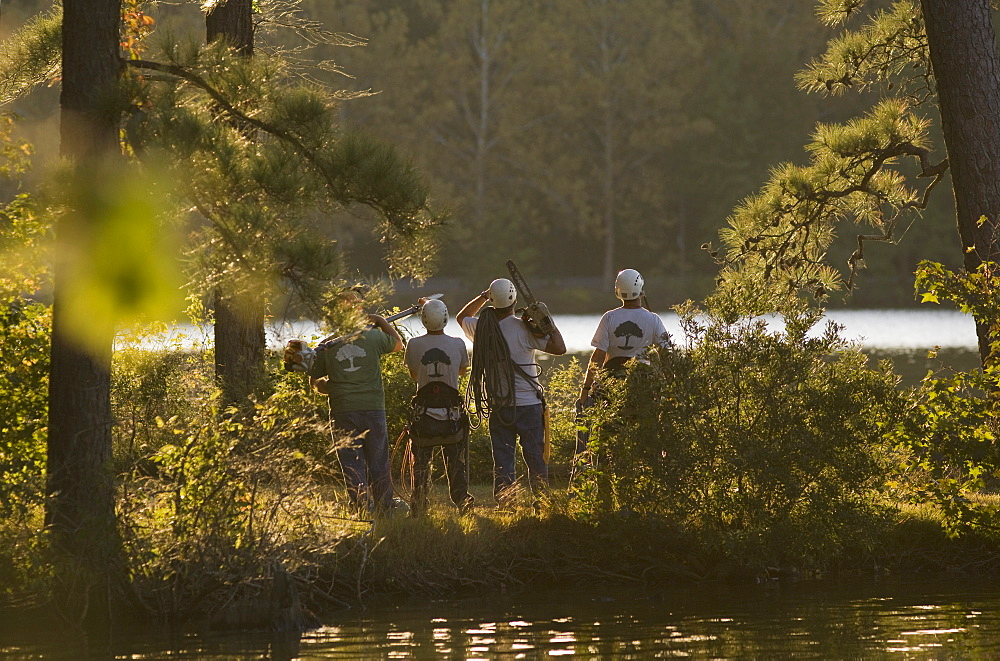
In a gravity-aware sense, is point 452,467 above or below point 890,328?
below

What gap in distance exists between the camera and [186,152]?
309 inches

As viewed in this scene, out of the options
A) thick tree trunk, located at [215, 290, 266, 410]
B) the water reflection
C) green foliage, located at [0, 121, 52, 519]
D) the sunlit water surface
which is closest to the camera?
the water reflection

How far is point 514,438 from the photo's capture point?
10.3 metres

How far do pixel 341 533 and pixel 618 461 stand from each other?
194 cm

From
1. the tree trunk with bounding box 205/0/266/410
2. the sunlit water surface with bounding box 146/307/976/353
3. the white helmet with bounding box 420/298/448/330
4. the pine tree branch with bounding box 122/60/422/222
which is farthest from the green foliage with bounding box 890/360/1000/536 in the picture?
the sunlit water surface with bounding box 146/307/976/353

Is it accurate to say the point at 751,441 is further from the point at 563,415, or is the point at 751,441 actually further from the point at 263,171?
the point at 563,415

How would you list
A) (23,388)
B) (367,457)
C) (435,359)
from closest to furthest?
(23,388)
(435,359)
(367,457)

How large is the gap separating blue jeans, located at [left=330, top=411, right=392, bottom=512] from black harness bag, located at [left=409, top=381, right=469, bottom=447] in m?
0.26

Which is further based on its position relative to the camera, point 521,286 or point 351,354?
point 521,286

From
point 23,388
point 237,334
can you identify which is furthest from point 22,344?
point 237,334

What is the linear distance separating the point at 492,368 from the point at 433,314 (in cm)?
57

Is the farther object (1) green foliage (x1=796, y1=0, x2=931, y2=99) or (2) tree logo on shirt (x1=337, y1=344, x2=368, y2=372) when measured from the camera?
(1) green foliage (x1=796, y1=0, x2=931, y2=99)

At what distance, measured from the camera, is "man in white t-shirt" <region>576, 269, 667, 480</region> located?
9930mm

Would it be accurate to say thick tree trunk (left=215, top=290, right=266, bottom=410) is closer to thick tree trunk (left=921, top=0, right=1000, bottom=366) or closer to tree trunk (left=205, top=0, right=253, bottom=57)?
Answer: tree trunk (left=205, top=0, right=253, bottom=57)
